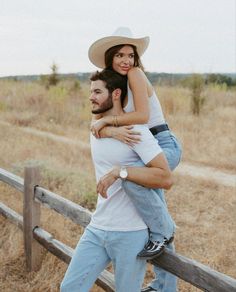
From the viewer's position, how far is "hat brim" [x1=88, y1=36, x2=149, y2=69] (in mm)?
2648

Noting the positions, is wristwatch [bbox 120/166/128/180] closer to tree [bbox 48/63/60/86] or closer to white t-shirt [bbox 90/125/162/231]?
white t-shirt [bbox 90/125/162/231]

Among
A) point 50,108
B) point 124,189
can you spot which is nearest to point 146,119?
point 124,189

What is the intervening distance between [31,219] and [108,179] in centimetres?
199

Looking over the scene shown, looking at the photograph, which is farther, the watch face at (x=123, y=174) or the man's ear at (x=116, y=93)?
the man's ear at (x=116, y=93)

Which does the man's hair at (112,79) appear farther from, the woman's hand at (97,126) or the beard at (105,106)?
the woman's hand at (97,126)

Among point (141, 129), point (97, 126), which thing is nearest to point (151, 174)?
point (141, 129)

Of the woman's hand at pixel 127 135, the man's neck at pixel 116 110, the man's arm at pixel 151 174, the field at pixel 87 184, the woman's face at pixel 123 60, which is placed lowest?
the field at pixel 87 184

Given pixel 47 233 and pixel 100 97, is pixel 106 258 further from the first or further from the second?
pixel 47 233

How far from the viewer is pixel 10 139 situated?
1171 cm

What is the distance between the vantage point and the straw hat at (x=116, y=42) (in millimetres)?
2637

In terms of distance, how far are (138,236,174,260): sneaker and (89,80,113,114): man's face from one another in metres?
0.77

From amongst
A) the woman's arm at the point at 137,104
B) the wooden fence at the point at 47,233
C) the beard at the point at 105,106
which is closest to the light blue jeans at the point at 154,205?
the wooden fence at the point at 47,233

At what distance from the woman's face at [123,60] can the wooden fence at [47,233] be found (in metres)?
1.07

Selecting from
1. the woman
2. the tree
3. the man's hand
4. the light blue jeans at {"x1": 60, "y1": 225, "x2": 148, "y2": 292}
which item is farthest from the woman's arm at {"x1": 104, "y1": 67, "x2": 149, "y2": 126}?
the tree
